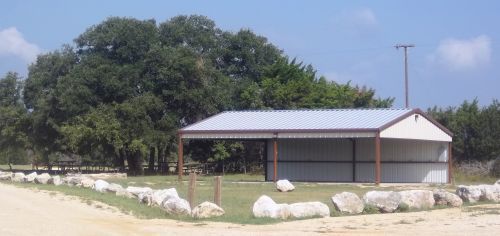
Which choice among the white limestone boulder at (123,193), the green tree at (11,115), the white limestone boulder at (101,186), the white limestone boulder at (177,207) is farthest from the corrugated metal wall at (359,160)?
the green tree at (11,115)

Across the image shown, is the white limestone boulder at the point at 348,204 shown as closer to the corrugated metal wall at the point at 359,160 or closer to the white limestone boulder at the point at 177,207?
the white limestone boulder at the point at 177,207

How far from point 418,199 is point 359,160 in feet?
68.1

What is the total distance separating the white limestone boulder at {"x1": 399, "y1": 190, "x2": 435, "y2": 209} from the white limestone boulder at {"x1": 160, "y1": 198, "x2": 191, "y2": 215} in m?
5.96

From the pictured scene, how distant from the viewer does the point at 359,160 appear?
42.9m

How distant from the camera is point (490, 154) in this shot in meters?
59.2

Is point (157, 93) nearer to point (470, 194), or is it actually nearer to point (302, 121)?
point (302, 121)

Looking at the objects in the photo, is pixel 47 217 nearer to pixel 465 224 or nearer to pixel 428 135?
pixel 465 224

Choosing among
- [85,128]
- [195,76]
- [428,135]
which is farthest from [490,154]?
[85,128]

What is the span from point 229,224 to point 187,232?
6.32 ft

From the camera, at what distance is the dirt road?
16484 millimetres

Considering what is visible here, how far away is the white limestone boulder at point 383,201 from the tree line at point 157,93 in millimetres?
33533

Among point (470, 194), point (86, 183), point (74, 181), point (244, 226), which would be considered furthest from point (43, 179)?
point (244, 226)

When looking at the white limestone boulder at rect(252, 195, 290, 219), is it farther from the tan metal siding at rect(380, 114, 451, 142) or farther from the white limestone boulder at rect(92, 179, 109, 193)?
the tan metal siding at rect(380, 114, 451, 142)

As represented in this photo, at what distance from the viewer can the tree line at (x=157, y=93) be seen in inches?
2141
